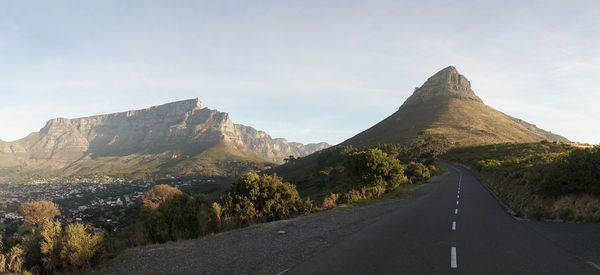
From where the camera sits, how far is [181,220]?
37.1 feet

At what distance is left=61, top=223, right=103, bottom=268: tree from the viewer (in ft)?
21.9

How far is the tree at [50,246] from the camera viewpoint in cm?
668

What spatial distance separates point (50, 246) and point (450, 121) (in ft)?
435

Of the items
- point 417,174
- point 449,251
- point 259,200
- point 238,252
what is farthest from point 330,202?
point 417,174

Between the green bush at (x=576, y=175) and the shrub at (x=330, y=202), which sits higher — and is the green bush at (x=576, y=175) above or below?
above

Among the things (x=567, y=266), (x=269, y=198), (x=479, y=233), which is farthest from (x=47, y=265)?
(x=479, y=233)

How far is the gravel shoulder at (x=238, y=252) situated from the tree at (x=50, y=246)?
49.9 inches

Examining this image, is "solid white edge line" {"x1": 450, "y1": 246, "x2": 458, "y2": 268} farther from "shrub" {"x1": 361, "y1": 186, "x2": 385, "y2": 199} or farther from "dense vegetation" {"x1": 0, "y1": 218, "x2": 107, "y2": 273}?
"shrub" {"x1": 361, "y1": 186, "x2": 385, "y2": 199}

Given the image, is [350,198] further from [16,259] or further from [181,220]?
[16,259]

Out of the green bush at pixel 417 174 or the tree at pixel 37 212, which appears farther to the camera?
the green bush at pixel 417 174

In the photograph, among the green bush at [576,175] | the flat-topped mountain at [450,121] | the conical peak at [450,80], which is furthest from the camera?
the conical peak at [450,80]

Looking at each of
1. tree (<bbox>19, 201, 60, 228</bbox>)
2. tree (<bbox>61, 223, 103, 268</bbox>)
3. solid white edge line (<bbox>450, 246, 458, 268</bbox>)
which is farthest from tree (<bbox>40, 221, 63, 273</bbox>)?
tree (<bbox>19, 201, 60, 228</bbox>)

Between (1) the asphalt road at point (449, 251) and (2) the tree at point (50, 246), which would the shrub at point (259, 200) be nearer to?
(1) the asphalt road at point (449, 251)

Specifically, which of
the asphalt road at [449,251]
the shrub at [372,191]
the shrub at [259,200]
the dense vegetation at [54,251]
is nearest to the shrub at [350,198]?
the shrub at [372,191]
